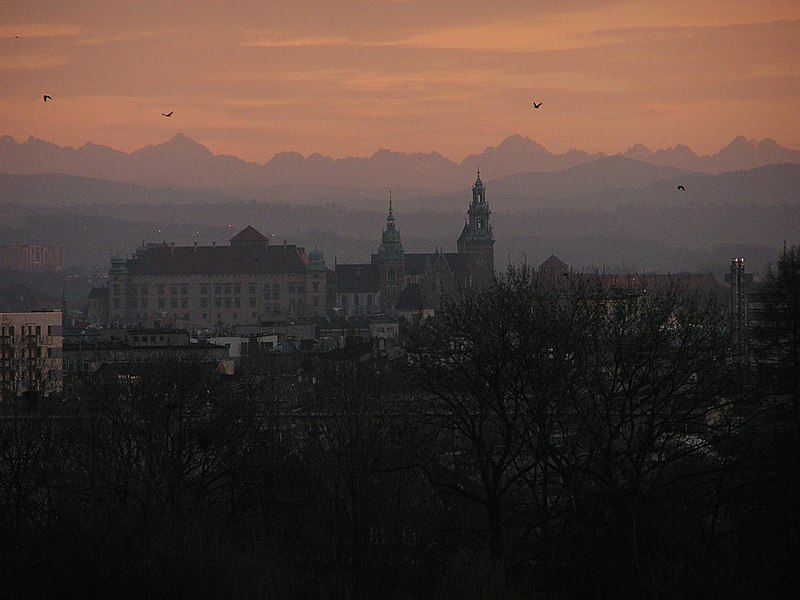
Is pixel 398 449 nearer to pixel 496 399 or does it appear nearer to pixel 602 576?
pixel 496 399

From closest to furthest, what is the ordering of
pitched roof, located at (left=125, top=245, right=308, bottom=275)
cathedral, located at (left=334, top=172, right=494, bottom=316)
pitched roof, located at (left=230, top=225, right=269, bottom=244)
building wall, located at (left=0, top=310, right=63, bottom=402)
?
building wall, located at (left=0, top=310, right=63, bottom=402), cathedral, located at (left=334, top=172, right=494, bottom=316), pitched roof, located at (left=125, top=245, right=308, bottom=275), pitched roof, located at (left=230, top=225, right=269, bottom=244)

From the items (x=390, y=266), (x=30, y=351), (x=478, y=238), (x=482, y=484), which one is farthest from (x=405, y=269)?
(x=482, y=484)

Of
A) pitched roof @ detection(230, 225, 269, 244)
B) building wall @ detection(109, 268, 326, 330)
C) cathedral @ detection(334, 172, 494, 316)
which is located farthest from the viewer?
pitched roof @ detection(230, 225, 269, 244)

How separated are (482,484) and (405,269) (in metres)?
152

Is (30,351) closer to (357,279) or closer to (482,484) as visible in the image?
(482,484)

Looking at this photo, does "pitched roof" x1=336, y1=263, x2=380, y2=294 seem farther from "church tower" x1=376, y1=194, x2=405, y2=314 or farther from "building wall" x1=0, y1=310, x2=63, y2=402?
"building wall" x1=0, y1=310, x2=63, y2=402

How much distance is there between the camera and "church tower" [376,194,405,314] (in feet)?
568

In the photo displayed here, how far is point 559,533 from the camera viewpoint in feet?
82.5

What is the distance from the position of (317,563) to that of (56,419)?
1585 centimetres

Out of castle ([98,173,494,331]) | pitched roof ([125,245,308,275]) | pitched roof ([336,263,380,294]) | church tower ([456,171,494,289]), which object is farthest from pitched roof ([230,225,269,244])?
church tower ([456,171,494,289])

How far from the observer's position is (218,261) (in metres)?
182

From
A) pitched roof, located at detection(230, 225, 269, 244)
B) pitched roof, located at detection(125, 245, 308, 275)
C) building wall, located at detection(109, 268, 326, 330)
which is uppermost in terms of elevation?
pitched roof, located at detection(230, 225, 269, 244)

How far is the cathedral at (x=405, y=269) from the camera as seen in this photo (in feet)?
563

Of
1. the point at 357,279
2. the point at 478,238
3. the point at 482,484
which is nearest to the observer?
the point at 482,484
